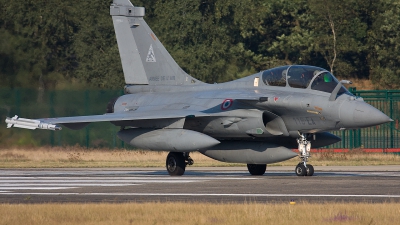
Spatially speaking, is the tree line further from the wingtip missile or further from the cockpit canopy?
the cockpit canopy

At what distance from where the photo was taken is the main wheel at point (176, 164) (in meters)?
17.7

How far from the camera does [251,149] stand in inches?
662

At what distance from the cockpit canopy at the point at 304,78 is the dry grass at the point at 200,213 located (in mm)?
6022

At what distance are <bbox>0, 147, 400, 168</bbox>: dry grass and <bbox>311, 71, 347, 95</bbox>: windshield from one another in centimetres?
626

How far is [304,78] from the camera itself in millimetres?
16109

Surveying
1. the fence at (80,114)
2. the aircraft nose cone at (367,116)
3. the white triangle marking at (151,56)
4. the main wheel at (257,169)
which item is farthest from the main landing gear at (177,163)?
the fence at (80,114)

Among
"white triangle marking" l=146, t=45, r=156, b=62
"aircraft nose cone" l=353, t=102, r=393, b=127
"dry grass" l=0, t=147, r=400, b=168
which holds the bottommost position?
"dry grass" l=0, t=147, r=400, b=168

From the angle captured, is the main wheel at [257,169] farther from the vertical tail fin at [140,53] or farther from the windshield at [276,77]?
the vertical tail fin at [140,53]

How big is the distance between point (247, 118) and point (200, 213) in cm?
703

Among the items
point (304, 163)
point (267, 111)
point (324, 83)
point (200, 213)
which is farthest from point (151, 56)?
point (200, 213)

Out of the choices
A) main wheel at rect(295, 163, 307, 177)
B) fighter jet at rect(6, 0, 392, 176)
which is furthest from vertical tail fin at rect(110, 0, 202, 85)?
main wheel at rect(295, 163, 307, 177)

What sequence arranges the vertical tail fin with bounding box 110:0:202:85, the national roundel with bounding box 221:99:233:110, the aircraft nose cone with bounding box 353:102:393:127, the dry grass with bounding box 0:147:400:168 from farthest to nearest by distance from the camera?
the dry grass with bounding box 0:147:400:168
the vertical tail fin with bounding box 110:0:202:85
the national roundel with bounding box 221:99:233:110
the aircraft nose cone with bounding box 353:102:393:127

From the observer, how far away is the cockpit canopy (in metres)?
15.9

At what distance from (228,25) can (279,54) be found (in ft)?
12.5
